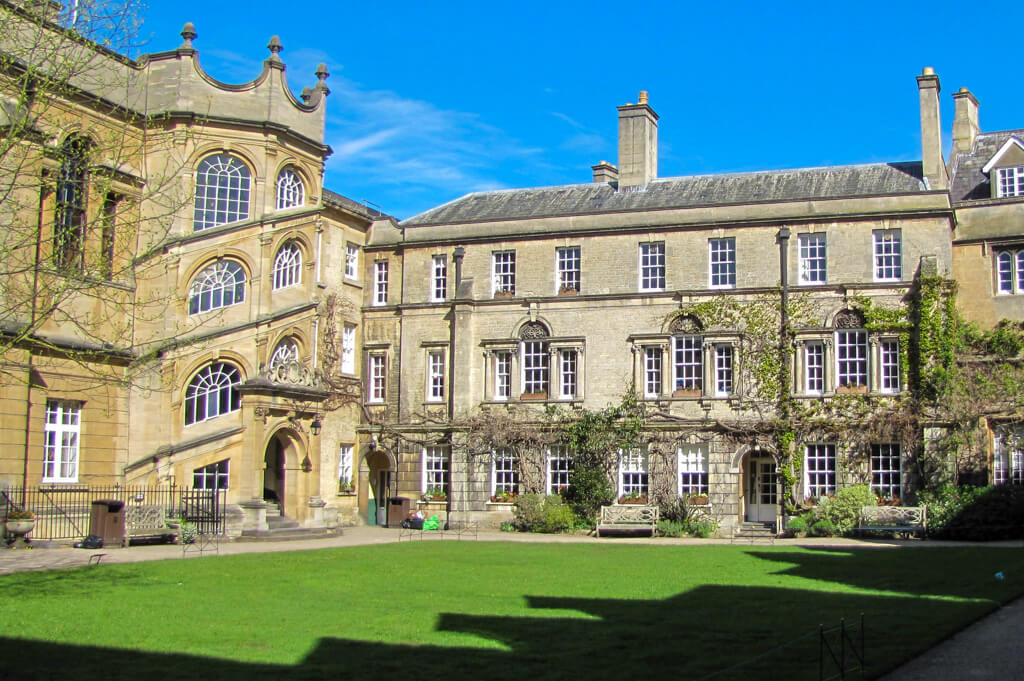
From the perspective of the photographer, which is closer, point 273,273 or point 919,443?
point 919,443

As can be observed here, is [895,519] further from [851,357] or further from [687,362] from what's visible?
[687,362]

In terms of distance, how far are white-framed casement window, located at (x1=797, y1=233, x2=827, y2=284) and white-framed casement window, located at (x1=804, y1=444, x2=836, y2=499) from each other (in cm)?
487

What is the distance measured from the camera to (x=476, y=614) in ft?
46.4

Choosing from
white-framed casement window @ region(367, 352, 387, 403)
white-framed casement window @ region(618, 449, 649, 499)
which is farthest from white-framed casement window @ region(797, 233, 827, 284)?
white-framed casement window @ region(367, 352, 387, 403)

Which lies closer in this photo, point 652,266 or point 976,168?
point 652,266

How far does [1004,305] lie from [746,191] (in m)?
8.31

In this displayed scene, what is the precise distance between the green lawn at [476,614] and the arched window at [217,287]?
1240 centimetres

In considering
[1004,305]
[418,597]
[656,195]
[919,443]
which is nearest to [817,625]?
[418,597]

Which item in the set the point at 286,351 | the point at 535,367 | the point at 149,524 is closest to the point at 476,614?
the point at 149,524

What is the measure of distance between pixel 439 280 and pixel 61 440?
43.3 ft

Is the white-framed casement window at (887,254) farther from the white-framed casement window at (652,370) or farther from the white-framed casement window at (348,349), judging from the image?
the white-framed casement window at (348,349)

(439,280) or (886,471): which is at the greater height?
(439,280)

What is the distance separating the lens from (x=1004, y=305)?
106ft

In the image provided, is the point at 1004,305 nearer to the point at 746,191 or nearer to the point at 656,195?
the point at 746,191
